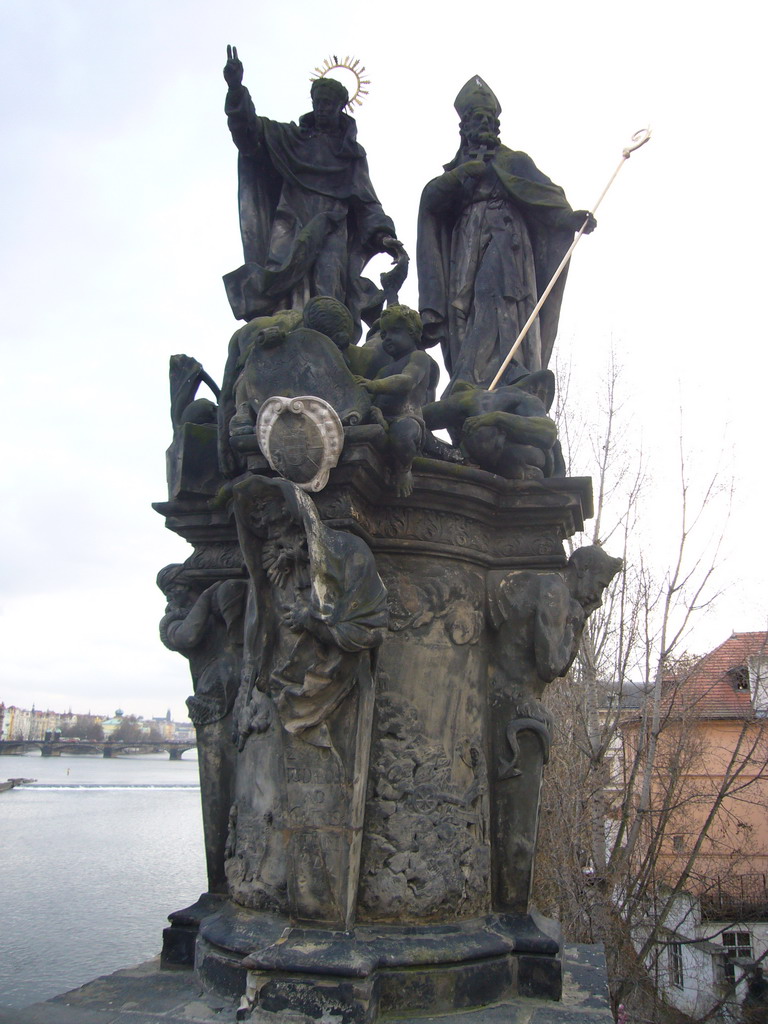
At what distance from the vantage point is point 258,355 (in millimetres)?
3816

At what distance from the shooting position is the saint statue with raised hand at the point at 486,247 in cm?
524

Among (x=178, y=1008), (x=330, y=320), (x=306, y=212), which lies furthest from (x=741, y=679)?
(x=178, y=1008)

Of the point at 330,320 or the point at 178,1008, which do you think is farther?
the point at 330,320

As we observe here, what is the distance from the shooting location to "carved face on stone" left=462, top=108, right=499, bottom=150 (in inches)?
216

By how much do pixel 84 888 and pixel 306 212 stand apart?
29.5 feet

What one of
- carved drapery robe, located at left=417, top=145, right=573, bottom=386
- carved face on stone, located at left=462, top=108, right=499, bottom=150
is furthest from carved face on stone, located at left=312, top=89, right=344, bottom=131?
carved face on stone, located at left=462, top=108, right=499, bottom=150

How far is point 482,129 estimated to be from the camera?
5504 millimetres

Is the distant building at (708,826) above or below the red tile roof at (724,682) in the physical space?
below

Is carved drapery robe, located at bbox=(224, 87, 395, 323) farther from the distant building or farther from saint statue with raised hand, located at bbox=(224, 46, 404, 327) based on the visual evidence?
the distant building

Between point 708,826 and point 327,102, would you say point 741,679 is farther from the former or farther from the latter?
point 327,102

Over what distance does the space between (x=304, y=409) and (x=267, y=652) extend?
1.00 m

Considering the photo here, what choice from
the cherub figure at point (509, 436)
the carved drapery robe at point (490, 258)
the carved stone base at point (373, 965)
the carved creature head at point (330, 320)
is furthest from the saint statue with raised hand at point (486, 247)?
the carved stone base at point (373, 965)

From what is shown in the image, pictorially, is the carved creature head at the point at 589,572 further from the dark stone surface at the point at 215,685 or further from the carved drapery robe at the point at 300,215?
the carved drapery robe at the point at 300,215

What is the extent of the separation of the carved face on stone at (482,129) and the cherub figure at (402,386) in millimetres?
1985
